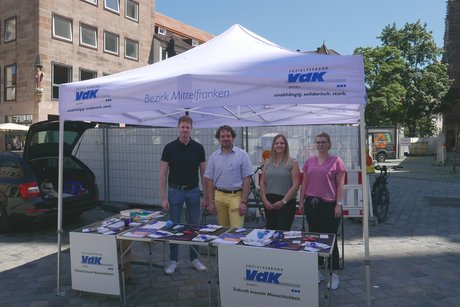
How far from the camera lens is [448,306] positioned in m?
3.88

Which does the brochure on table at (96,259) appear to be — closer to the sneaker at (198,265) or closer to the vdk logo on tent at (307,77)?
the sneaker at (198,265)

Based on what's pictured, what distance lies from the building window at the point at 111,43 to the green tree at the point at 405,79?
Result: 937 inches

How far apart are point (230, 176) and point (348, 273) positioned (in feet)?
6.25

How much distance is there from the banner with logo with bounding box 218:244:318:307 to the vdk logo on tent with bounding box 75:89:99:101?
2099 mm

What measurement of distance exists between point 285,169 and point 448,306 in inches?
81.9

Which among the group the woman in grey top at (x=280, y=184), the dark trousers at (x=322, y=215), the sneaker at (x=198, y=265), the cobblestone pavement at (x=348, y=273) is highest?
the woman in grey top at (x=280, y=184)

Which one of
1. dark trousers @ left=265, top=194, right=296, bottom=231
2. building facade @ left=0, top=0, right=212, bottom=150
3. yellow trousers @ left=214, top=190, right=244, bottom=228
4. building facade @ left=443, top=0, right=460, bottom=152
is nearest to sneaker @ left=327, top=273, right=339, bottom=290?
dark trousers @ left=265, top=194, right=296, bottom=231

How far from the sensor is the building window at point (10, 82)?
24.2 meters

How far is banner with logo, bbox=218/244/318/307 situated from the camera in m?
3.16

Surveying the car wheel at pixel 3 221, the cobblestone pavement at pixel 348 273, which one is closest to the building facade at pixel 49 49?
the car wheel at pixel 3 221

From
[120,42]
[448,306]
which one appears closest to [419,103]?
[120,42]

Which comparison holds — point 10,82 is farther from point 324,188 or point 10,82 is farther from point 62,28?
point 324,188

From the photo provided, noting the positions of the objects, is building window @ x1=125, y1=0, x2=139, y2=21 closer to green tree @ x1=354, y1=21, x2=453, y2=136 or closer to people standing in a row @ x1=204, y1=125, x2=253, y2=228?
green tree @ x1=354, y1=21, x2=453, y2=136

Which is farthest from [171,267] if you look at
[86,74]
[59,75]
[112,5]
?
[112,5]
